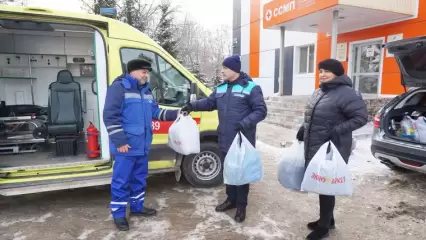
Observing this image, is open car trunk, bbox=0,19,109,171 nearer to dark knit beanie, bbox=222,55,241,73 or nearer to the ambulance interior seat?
the ambulance interior seat

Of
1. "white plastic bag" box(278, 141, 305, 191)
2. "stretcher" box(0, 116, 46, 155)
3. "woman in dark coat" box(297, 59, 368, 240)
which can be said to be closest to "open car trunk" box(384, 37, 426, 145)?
"woman in dark coat" box(297, 59, 368, 240)

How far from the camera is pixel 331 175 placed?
2582 mm

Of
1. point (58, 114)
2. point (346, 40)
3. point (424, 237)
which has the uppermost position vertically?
point (346, 40)

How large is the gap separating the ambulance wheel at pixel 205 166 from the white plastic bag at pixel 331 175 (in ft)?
5.38

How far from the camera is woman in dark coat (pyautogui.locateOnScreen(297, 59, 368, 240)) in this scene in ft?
8.55

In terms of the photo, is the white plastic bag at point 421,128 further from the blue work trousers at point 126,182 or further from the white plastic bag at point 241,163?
the blue work trousers at point 126,182

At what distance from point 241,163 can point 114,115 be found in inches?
52.1

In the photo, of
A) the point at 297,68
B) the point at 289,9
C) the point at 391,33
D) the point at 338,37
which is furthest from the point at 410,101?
the point at 297,68

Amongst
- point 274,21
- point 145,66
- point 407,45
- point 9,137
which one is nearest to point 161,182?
point 145,66

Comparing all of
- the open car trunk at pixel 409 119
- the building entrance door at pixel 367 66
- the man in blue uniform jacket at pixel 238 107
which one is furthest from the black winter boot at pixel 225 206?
the building entrance door at pixel 367 66

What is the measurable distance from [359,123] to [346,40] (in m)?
8.94

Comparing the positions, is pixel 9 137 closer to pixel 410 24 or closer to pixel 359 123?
pixel 359 123

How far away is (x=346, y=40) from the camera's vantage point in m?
10.4

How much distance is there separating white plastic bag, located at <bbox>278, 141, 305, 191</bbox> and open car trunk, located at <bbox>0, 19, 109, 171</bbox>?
112 inches
